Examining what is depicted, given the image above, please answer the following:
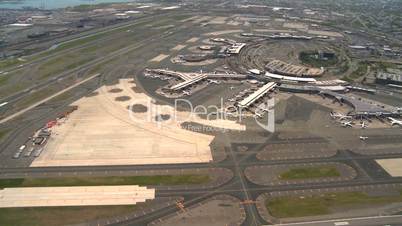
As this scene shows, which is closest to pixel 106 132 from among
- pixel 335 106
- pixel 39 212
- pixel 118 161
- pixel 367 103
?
pixel 118 161

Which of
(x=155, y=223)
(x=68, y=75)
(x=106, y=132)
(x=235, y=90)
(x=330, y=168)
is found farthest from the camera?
(x=68, y=75)

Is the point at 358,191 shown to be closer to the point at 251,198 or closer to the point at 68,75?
the point at 251,198

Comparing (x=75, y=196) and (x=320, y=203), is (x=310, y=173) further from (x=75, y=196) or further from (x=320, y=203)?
(x=75, y=196)

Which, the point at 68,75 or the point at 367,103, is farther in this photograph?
the point at 68,75

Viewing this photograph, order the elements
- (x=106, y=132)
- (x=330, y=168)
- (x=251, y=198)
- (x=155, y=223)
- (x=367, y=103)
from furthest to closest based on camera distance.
→ 1. (x=367, y=103)
2. (x=106, y=132)
3. (x=330, y=168)
4. (x=251, y=198)
5. (x=155, y=223)

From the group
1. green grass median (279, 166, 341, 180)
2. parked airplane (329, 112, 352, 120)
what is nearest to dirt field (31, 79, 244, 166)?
green grass median (279, 166, 341, 180)

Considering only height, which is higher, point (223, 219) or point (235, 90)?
point (235, 90)
